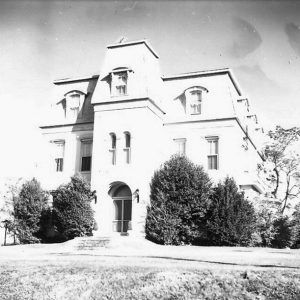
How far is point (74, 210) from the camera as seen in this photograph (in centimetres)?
2970

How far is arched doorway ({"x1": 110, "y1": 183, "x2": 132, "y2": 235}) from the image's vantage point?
1233 inches

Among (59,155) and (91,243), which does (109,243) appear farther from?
(59,155)

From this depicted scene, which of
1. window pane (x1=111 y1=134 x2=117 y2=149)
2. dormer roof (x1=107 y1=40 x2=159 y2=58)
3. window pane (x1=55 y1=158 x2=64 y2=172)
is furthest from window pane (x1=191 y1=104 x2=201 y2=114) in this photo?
window pane (x1=55 y1=158 x2=64 y2=172)

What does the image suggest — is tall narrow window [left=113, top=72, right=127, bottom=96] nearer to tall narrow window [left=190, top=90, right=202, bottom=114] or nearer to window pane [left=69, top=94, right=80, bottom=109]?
window pane [left=69, top=94, right=80, bottom=109]

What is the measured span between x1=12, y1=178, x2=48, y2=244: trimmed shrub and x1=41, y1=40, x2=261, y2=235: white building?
2653 mm

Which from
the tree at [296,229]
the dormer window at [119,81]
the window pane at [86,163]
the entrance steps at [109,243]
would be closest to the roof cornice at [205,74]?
the dormer window at [119,81]

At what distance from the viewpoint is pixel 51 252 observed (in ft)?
79.2

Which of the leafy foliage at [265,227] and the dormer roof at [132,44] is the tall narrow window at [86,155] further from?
the leafy foliage at [265,227]

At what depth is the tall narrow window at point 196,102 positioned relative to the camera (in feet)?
111

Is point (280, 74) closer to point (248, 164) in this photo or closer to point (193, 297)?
point (248, 164)

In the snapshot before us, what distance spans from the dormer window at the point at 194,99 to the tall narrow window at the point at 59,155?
9746 millimetres

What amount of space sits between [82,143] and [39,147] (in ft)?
11.9

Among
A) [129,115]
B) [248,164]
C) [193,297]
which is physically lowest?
[193,297]

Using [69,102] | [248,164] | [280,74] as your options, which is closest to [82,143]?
[69,102]
